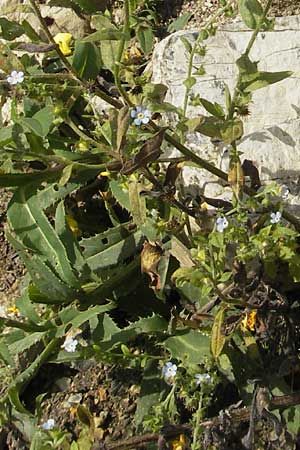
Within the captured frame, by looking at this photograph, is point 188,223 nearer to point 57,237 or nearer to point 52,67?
point 57,237

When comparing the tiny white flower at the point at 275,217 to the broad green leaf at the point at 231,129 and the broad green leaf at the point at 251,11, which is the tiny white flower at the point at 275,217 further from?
the broad green leaf at the point at 251,11

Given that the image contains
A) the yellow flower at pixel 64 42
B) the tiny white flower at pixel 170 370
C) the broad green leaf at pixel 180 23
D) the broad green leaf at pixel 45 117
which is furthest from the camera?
the broad green leaf at pixel 180 23

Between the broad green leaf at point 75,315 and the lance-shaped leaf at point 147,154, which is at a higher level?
the lance-shaped leaf at point 147,154

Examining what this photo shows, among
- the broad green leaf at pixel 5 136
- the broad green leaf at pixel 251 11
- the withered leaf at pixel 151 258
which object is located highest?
the broad green leaf at pixel 251 11

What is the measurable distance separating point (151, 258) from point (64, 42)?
4.14ft

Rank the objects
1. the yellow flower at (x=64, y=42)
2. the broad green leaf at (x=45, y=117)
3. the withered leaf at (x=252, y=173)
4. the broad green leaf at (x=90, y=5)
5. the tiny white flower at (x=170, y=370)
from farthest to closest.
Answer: the yellow flower at (x=64, y=42)
the broad green leaf at (x=90, y=5)
the broad green leaf at (x=45, y=117)
the withered leaf at (x=252, y=173)
the tiny white flower at (x=170, y=370)

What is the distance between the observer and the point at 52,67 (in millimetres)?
3771

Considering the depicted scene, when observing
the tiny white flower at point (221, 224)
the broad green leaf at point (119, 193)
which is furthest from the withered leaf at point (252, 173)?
the broad green leaf at point (119, 193)

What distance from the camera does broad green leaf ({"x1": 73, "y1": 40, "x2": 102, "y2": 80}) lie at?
10.5 ft

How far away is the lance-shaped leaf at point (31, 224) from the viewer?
3146 millimetres

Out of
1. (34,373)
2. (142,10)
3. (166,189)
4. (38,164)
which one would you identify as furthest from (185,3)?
(34,373)

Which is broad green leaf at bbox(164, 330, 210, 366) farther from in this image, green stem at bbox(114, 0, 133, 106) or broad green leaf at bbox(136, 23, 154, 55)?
broad green leaf at bbox(136, 23, 154, 55)

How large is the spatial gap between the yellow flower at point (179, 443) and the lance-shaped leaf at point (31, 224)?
67 cm

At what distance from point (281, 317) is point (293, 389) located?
286 millimetres
